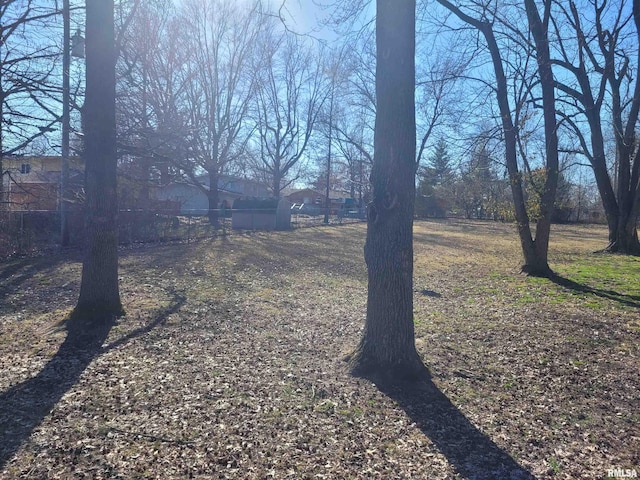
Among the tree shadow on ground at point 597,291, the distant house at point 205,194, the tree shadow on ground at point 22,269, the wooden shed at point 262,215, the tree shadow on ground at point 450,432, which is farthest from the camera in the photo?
the distant house at point 205,194

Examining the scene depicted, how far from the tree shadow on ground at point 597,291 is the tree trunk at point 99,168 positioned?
9.27 meters

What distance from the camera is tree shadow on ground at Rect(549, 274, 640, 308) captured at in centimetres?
852

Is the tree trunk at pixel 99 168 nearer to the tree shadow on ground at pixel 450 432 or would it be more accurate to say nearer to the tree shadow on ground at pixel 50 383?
the tree shadow on ground at pixel 50 383

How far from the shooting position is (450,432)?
3650 millimetres

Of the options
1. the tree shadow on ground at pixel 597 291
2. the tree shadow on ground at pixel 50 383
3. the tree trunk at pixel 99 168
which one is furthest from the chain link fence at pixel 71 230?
the tree shadow on ground at pixel 597 291

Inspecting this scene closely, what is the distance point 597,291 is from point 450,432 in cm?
800

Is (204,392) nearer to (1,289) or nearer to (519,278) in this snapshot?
(1,289)

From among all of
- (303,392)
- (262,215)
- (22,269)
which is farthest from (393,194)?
(262,215)

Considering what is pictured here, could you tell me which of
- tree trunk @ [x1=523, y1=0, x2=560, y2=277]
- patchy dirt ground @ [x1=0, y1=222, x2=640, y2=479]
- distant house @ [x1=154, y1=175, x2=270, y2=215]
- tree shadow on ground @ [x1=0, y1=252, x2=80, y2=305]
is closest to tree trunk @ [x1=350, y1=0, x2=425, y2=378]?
patchy dirt ground @ [x1=0, y1=222, x2=640, y2=479]

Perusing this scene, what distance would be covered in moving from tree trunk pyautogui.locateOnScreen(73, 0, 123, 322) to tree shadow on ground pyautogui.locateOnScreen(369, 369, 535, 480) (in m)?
4.19

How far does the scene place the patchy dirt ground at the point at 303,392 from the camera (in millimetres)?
3172

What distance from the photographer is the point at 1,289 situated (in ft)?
27.5

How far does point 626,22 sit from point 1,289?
18569 mm

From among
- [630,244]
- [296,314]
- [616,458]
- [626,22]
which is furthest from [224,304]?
[630,244]
